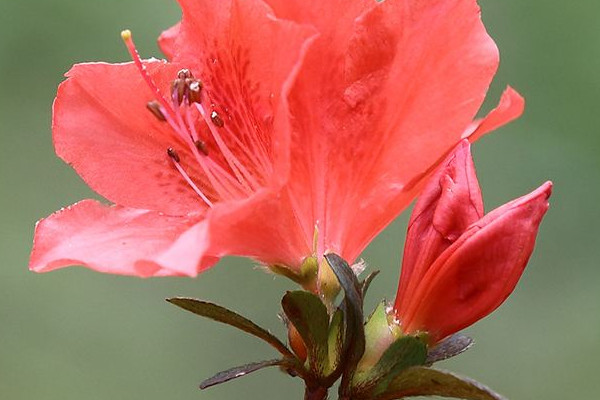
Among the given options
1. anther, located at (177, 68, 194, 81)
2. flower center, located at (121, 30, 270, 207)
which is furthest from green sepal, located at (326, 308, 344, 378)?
anther, located at (177, 68, 194, 81)

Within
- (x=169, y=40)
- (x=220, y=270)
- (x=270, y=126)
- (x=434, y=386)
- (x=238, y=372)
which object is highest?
(x=220, y=270)

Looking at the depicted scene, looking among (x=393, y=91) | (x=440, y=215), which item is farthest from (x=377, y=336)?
(x=393, y=91)

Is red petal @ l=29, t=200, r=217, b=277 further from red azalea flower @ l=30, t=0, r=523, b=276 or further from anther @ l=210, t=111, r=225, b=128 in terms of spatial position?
anther @ l=210, t=111, r=225, b=128

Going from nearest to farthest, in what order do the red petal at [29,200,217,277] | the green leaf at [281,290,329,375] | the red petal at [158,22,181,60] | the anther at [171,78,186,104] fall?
the red petal at [29,200,217,277] < the green leaf at [281,290,329,375] < the anther at [171,78,186,104] < the red petal at [158,22,181,60]

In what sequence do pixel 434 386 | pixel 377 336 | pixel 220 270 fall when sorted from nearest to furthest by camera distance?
pixel 434 386 < pixel 377 336 < pixel 220 270

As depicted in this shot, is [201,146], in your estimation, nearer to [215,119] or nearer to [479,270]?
[215,119]

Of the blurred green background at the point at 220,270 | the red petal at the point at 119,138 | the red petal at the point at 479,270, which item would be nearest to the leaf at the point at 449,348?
the red petal at the point at 479,270
